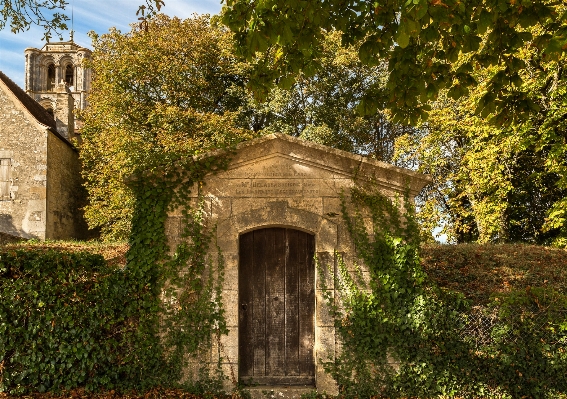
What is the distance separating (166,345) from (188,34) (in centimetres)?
1552

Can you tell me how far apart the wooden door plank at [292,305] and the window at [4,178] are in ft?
50.7

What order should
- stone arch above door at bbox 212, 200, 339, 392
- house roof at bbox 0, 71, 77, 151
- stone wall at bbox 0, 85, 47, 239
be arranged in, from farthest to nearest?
house roof at bbox 0, 71, 77, 151 < stone wall at bbox 0, 85, 47, 239 < stone arch above door at bbox 212, 200, 339, 392

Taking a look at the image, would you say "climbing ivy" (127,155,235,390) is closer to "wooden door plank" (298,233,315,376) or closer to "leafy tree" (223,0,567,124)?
"wooden door plank" (298,233,315,376)

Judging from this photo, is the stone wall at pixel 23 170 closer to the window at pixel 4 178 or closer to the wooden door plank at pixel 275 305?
the window at pixel 4 178

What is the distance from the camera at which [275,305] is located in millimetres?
7512

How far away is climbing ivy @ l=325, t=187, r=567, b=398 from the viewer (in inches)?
278

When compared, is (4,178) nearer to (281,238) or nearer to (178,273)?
(178,273)

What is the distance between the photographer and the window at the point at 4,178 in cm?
1867

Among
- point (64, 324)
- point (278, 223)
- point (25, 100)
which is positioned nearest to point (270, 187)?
point (278, 223)

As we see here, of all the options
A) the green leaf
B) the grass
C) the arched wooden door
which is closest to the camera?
the green leaf

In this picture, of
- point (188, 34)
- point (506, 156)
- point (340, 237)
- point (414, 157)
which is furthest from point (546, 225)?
point (188, 34)

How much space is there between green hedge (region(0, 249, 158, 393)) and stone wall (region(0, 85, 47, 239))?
12.9 m

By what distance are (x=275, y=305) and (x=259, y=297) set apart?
0.28 m

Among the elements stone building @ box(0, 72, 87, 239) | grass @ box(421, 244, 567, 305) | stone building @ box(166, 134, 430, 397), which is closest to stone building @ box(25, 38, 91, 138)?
stone building @ box(0, 72, 87, 239)
